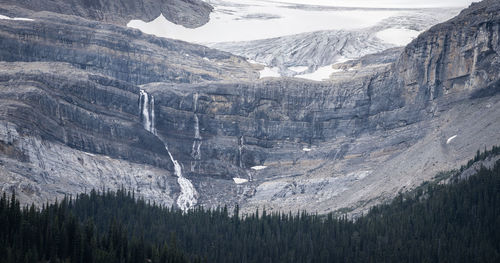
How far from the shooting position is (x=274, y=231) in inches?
5448

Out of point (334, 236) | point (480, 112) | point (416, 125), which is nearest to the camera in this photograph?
point (334, 236)

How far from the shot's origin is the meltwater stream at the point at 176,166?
177 m

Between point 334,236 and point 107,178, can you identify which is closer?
point 334,236

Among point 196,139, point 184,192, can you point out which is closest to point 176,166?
point 184,192

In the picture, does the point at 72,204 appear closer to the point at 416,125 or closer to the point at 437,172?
the point at 437,172

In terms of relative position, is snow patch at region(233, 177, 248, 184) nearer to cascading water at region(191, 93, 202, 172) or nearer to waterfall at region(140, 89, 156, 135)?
cascading water at region(191, 93, 202, 172)

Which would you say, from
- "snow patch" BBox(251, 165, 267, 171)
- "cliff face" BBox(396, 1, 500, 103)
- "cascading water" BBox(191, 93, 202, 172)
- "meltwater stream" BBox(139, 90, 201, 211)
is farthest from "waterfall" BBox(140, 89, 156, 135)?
"cliff face" BBox(396, 1, 500, 103)

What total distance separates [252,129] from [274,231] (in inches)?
2377

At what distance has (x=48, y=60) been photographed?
197375mm

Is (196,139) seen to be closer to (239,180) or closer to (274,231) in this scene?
(239,180)

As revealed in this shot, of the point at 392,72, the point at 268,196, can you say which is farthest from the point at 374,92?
the point at 268,196

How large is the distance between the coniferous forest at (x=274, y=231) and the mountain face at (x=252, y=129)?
1633 centimetres

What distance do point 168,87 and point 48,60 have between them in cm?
2495

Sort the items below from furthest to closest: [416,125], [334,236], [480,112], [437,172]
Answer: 1. [416,125]
2. [480,112]
3. [437,172]
4. [334,236]
